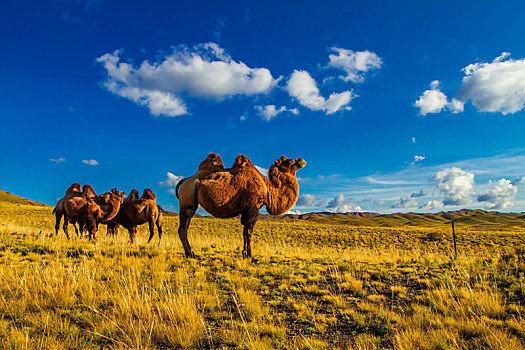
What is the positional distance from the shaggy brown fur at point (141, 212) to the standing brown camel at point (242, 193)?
670 centimetres

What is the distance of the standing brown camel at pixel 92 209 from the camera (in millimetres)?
13988

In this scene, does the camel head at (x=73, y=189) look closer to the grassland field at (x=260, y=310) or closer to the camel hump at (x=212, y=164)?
the grassland field at (x=260, y=310)

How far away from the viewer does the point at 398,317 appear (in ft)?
14.0

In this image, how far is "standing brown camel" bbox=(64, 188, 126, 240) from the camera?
14.0 m

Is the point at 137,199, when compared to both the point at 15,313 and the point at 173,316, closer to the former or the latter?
the point at 15,313

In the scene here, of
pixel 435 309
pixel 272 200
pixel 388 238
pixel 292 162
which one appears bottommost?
pixel 388 238

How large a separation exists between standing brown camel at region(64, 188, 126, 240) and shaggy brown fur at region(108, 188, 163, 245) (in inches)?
25.9

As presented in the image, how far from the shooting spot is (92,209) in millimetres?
14180

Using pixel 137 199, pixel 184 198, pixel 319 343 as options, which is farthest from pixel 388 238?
pixel 319 343

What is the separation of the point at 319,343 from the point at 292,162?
252 inches

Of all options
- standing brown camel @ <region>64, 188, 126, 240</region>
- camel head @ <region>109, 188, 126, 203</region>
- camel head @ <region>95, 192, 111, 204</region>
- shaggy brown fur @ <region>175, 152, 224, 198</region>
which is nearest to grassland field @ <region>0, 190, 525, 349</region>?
shaggy brown fur @ <region>175, 152, 224, 198</region>

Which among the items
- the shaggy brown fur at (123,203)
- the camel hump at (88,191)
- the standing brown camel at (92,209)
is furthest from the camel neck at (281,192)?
the camel hump at (88,191)

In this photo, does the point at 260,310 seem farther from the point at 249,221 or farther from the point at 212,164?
the point at 212,164

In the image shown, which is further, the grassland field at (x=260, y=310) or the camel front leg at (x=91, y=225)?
the camel front leg at (x=91, y=225)
